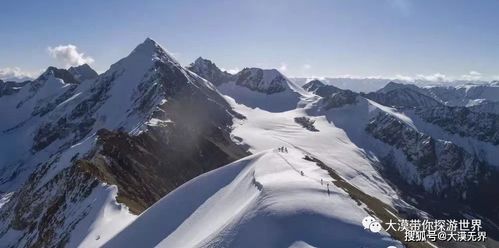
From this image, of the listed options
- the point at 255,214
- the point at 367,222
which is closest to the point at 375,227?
the point at 367,222

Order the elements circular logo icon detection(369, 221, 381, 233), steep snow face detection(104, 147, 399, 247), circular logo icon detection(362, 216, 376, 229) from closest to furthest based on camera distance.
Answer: circular logo icon detection(369, 221, 381, 233) < circular logo icon detection(362, 216, 376, 229) < steep snow face detection(104, 147, 399, 247)

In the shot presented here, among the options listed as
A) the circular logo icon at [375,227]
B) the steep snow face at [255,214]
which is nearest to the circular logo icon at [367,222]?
the circular logo icon at [375,227]

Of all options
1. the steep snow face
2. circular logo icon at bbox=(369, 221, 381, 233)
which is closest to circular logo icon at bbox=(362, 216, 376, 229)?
circular logo icon at bbox=(369, 221, 381, 233)

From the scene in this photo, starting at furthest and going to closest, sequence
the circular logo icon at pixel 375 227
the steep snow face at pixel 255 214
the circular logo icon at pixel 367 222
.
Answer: the steep snow face at pixel 255 214, the circular logo icon at pixel 367 222, the circular logo icon at pixel 375 227

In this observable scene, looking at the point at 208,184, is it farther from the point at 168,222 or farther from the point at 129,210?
the point at 129,210

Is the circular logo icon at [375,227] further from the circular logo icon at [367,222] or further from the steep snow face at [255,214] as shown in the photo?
the steep snow face at [255,214]

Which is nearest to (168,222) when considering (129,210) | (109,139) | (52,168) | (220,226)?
(220,226)

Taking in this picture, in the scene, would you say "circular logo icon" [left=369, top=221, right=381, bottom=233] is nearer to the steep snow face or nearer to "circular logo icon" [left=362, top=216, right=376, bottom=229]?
"circular logo icon" [left=362, top=216, right=376, bottom=229]

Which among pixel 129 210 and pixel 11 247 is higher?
pixel 129 210
